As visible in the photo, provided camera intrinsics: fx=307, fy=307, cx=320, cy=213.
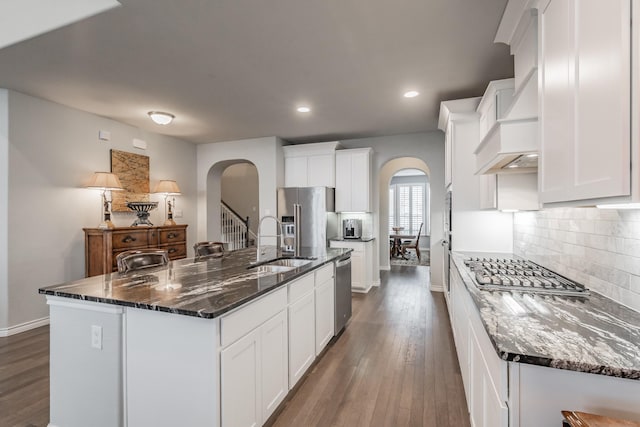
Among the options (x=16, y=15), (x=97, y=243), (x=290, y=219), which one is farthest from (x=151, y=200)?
(x=16, y=15)

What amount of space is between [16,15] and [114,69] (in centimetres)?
70

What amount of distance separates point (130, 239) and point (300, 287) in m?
3.03

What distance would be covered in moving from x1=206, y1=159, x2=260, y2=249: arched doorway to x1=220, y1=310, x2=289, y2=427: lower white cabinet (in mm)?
4491

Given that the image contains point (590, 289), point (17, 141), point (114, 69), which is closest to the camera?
point (590, 289)

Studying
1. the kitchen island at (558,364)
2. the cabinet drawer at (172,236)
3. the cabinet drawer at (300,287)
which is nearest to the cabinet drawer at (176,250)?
the cabinet drawer at (172,236)

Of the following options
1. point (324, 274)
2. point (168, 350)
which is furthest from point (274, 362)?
point (324, 274)

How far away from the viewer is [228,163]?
6.33 meters

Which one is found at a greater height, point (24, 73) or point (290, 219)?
point (24, 73)

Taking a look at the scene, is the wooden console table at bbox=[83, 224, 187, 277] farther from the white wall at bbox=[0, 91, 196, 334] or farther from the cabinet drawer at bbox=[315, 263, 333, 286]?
the cabinet drawer at bbox=[315, 263, 333, 286]

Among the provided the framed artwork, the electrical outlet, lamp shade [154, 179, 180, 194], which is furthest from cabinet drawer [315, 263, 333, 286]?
the framed artwork

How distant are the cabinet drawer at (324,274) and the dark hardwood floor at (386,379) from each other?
719mm

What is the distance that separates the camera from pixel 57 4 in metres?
2.29

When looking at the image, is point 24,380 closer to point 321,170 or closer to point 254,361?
point 254,361

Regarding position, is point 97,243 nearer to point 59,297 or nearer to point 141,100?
point 141,100
